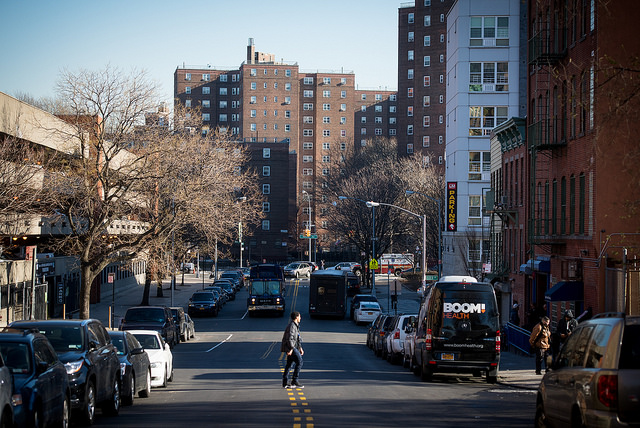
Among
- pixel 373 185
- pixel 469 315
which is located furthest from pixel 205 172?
pixel 373 185

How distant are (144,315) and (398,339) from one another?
12.1 metres

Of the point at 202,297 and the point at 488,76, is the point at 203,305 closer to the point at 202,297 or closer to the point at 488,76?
the point at 202,297

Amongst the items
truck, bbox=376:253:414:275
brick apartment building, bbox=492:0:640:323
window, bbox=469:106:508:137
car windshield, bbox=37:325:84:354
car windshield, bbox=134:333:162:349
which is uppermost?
window, bbox=469:106:508:137

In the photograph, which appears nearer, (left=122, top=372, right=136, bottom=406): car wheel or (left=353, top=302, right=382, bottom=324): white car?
(left=122, top=372, right=136, bottom=406): car wheel

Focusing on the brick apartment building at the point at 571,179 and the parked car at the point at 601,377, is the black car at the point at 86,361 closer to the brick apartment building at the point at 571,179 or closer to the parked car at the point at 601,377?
the parked car at the point at 601,377

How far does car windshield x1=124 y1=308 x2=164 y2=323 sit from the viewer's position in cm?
3419

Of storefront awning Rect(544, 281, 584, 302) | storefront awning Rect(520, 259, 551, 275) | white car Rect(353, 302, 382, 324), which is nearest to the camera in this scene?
storefront awning Rect(544, 281, 584, 302)

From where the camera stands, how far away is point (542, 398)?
1190 centimetres

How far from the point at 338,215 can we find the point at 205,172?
4333 cm

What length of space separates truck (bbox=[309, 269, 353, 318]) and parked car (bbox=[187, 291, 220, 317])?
6747mm

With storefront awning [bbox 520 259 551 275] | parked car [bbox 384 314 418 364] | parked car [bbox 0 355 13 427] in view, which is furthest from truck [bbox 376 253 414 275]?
→ parked car [bbox 0 355 13 427]

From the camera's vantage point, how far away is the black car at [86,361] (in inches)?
529

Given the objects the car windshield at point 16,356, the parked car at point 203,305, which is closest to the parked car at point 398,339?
the car windshield at point 16,356

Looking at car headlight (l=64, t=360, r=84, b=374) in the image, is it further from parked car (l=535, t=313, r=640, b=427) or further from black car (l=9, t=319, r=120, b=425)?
parked car (l=535, t=313, r=640, b=427)
